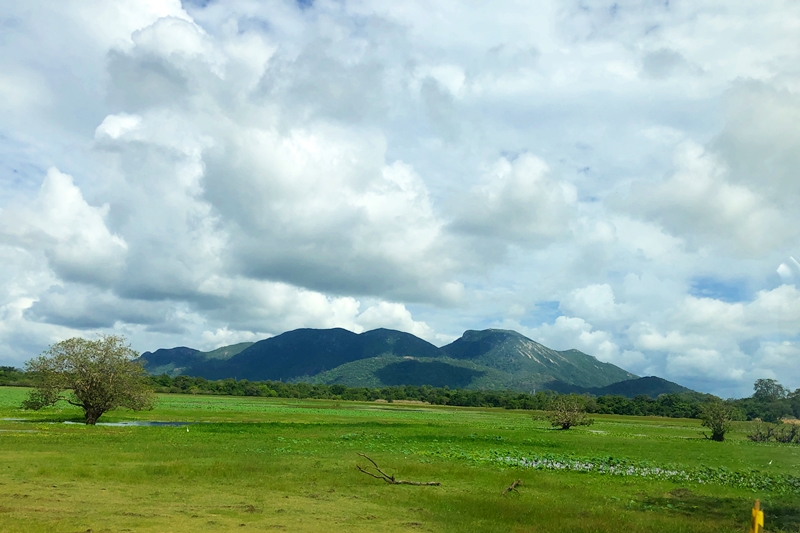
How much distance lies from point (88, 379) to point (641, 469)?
51.1 m

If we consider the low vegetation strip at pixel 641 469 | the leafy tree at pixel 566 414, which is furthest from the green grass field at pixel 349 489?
the leafy tree at pixel 566 414

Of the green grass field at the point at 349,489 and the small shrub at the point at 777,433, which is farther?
the small shrub at the point at 777,433

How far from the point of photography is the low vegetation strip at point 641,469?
29.0 metres

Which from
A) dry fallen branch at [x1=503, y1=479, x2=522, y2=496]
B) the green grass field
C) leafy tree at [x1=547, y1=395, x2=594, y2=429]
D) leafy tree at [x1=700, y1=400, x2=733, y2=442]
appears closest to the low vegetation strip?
the green grass field

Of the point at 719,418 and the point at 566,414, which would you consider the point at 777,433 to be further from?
the point at 566,414

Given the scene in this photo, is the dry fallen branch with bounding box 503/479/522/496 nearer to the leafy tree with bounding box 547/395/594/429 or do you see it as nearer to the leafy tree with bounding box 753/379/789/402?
the leafy tree with bounding box 753/379/789/402

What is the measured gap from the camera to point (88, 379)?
54.3m

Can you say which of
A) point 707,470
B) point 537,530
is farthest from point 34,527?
point 707,470

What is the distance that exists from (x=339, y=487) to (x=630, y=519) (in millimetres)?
11345

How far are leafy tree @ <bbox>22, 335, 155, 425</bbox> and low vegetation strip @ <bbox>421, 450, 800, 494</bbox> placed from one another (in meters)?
34.9

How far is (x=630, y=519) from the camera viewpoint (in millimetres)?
18797

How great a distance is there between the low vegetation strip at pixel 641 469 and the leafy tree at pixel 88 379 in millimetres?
34893

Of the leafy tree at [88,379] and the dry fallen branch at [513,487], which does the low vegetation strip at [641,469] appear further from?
the leafy tree at [88,379]

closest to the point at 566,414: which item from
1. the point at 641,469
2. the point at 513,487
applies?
the point at 641,469
